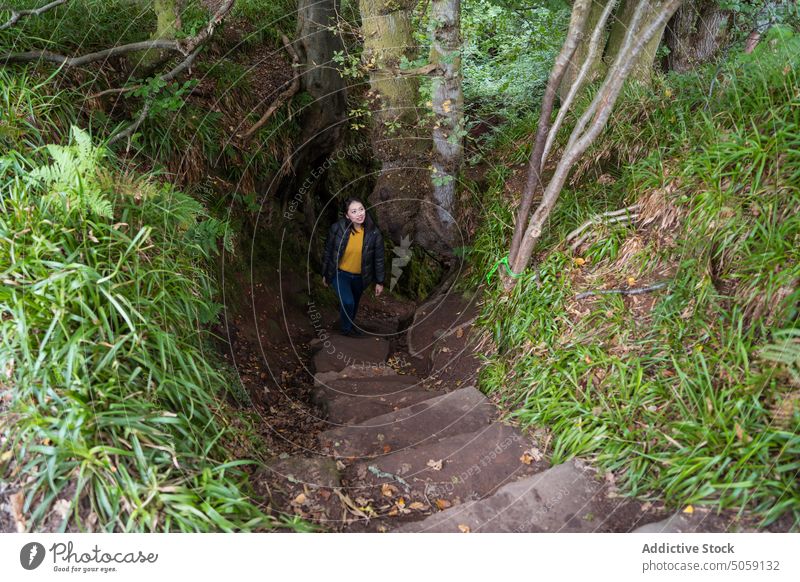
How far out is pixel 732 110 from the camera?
12.4 ft

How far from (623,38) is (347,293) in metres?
4.10

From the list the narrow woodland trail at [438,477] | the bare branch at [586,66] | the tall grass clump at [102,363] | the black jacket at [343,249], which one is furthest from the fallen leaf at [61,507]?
the bare branch at [586,66]

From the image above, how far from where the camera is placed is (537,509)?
9.59 ft

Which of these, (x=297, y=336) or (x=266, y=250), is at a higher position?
(x=266, y=250)

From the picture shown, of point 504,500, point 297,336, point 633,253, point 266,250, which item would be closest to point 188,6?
point 266,250

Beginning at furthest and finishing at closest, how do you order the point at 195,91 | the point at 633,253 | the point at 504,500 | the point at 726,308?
the point at 195,91, the point at 633,253, the point at 726,308, the point at 504,500

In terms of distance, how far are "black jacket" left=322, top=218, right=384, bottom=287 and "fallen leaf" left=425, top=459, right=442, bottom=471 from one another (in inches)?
115

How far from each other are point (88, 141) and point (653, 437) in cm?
393

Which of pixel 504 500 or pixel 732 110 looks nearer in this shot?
pixel 504 500

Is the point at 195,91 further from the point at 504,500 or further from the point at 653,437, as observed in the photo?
the point at 653,437

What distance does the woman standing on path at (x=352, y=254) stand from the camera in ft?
18.6

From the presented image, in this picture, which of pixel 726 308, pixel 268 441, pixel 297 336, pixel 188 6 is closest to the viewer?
pixel 726 308

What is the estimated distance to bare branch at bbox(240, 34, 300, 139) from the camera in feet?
18.0

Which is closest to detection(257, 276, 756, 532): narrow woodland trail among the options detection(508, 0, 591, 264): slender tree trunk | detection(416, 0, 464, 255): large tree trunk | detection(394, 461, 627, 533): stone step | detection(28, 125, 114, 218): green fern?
detection(394, 461, 627, 533): stone step
